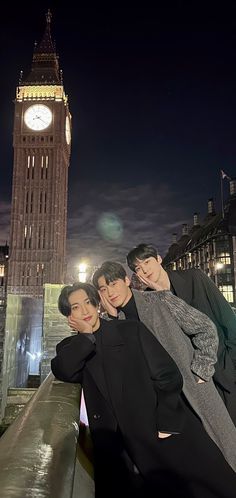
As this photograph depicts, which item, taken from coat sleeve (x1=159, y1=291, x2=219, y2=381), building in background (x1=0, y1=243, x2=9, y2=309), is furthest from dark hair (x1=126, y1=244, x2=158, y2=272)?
building in background (x1=0, y1=243, x2=9, y2=309)

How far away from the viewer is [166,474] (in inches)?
70.1

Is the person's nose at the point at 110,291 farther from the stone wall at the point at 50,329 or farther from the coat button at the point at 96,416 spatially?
the stone wall at the point at 50,329

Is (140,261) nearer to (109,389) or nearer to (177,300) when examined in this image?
(177,300)

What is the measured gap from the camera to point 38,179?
6222 cm

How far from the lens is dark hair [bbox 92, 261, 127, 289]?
245 centimetres

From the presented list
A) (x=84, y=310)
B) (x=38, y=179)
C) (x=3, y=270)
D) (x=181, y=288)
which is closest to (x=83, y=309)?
(x=84, y=310)

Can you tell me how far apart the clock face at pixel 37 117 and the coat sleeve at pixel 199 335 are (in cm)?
6538

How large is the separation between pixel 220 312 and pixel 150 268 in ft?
2.18

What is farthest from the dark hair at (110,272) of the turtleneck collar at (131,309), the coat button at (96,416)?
the coat button at (96,416)

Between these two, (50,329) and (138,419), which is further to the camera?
(50,329)

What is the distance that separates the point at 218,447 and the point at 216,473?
19 cm

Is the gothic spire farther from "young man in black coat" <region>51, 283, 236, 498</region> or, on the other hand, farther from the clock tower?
"young man in black coat" <region>51, 283, 236, 498</region>

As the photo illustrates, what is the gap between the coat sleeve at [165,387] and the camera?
71.0 inches

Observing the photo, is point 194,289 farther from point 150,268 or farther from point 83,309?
point 83,309
